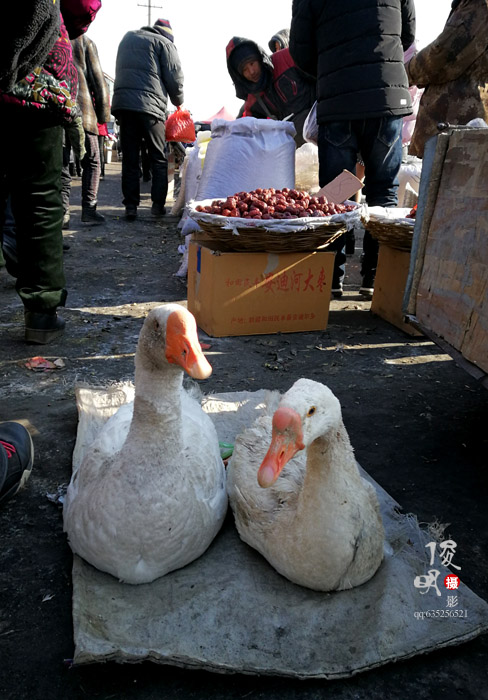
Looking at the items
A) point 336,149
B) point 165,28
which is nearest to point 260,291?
point 336,149

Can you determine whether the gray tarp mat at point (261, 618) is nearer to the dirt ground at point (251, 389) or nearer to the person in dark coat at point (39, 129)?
the dirt ground at point (251, 389)

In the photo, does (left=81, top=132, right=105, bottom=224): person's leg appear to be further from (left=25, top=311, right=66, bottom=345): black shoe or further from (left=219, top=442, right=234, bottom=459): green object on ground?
(left=219, top=442, right=234, bottom=459): green object on ground

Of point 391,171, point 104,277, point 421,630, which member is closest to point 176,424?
point 421,630

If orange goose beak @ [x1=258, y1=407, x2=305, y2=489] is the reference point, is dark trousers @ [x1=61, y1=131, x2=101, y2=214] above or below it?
above

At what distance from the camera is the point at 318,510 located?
148 centimetres

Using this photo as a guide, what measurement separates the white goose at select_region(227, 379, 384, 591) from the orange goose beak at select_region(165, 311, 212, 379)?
25 cm

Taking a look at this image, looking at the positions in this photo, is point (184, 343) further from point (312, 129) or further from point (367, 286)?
point (312, 129)

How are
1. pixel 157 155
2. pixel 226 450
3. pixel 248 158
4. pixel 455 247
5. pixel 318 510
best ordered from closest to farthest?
pixel 318 510
pixel 455 247
pixel 226 450
pixel 248 158
pixel 157 155

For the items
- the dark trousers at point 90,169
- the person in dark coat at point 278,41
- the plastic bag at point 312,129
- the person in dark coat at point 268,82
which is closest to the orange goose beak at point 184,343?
the plastic bag at point 312,129

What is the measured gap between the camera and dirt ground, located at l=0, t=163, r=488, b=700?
1355mm

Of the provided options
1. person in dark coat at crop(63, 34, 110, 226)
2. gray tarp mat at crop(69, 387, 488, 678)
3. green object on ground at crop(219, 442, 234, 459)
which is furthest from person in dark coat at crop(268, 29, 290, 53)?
gray tarp mat at crop(69, 387, 488, 678)

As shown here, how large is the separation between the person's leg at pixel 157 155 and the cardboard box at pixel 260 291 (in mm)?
4141

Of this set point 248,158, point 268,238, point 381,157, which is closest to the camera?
point 268,238

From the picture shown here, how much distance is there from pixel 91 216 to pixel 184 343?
274 inches
